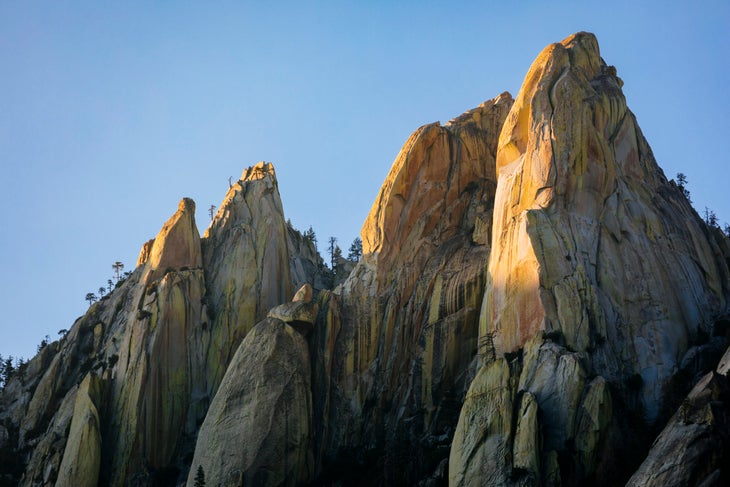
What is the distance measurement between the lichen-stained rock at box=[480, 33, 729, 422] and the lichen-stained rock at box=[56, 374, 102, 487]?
29163mm

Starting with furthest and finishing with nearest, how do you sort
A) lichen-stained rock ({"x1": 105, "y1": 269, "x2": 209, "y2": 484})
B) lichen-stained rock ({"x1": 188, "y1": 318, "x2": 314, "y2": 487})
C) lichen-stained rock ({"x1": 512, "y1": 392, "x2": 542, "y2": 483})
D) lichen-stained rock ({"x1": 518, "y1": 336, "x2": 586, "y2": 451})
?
lichen-stained rock ({"x1": 105, "y1": 269, "x2": 209, "y2": 484}) → lichen-stained rock ({"x1": 188, "y1": 318, "x2": 314, "y2": 487}) → lichen-stained rock ({"x1": 518, "y1": 336, "x2": 586, "y2": 451}) → lichen-stained rock ({"x1": 512, "y1": 392, "x2": 542, "y2": 483})

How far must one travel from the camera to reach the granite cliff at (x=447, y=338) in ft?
210

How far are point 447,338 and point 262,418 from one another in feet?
46.4

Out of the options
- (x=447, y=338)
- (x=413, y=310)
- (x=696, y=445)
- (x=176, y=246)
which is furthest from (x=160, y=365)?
(x=696, y=445)

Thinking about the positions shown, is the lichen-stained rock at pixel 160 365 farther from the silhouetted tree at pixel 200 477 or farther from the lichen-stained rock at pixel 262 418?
the silhouetted tree at pixel 200 477

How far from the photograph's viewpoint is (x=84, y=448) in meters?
81.0

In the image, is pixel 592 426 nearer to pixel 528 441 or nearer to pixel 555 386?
pixel 555 386

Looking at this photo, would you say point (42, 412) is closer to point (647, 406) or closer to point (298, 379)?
point (298, 379)

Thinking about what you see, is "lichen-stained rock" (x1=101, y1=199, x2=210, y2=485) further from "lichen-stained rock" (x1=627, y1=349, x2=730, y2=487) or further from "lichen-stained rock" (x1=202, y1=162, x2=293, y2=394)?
"lichen-stained rock" (x1=627, y1=349, x2=730, y2=487)

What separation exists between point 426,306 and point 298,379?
11.0 metres

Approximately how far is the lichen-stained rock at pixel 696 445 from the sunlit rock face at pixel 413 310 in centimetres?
1970

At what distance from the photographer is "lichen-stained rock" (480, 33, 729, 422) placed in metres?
69.2

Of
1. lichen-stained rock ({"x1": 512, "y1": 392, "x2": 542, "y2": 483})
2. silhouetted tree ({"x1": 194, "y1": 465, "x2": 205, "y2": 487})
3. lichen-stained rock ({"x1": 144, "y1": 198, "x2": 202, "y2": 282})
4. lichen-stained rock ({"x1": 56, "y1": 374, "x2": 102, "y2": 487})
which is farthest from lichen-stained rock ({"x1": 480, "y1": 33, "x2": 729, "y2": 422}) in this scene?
lichen-stained rock ({"x1": 56, "y1": 374, "x2": 102, "y2": 487})

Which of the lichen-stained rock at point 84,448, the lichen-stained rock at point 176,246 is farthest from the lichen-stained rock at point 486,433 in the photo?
the lichen-stained rock at point 176,246
